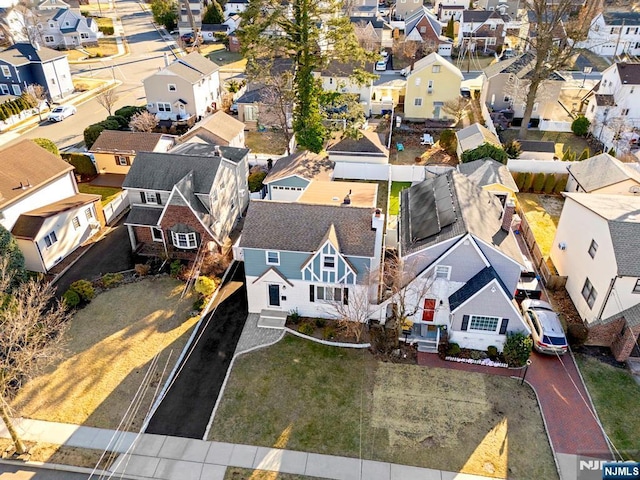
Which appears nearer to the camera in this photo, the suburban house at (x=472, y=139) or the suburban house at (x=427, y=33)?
the suburban house at (x=472, y=139)

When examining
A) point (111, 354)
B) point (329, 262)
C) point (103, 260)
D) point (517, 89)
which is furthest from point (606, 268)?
point (517, 89)

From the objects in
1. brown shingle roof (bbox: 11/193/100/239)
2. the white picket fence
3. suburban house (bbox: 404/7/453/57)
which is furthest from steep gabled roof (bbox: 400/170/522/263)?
suburban house (bbox: 404/7/453/57)

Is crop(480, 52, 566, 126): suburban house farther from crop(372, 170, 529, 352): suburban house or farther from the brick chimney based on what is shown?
crop(372, 170, 529, 352): suburban house

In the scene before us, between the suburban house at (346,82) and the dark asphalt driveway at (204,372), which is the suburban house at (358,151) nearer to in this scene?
the suburban house at (346,82)

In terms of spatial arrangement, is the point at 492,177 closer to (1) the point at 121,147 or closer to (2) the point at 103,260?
(2) the point at 103,260

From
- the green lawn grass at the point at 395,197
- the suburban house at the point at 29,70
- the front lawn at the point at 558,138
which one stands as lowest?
the green lawn grass at the point at 395,197

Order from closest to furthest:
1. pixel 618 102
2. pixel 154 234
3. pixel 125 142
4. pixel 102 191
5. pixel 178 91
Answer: pixel 154 234 < pixel 102 191 < pixel 125 142 < pixel 618 102 < pixel 178 91

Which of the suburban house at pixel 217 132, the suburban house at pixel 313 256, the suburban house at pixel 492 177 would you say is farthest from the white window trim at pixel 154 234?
the suburban house at pixel 492 177
